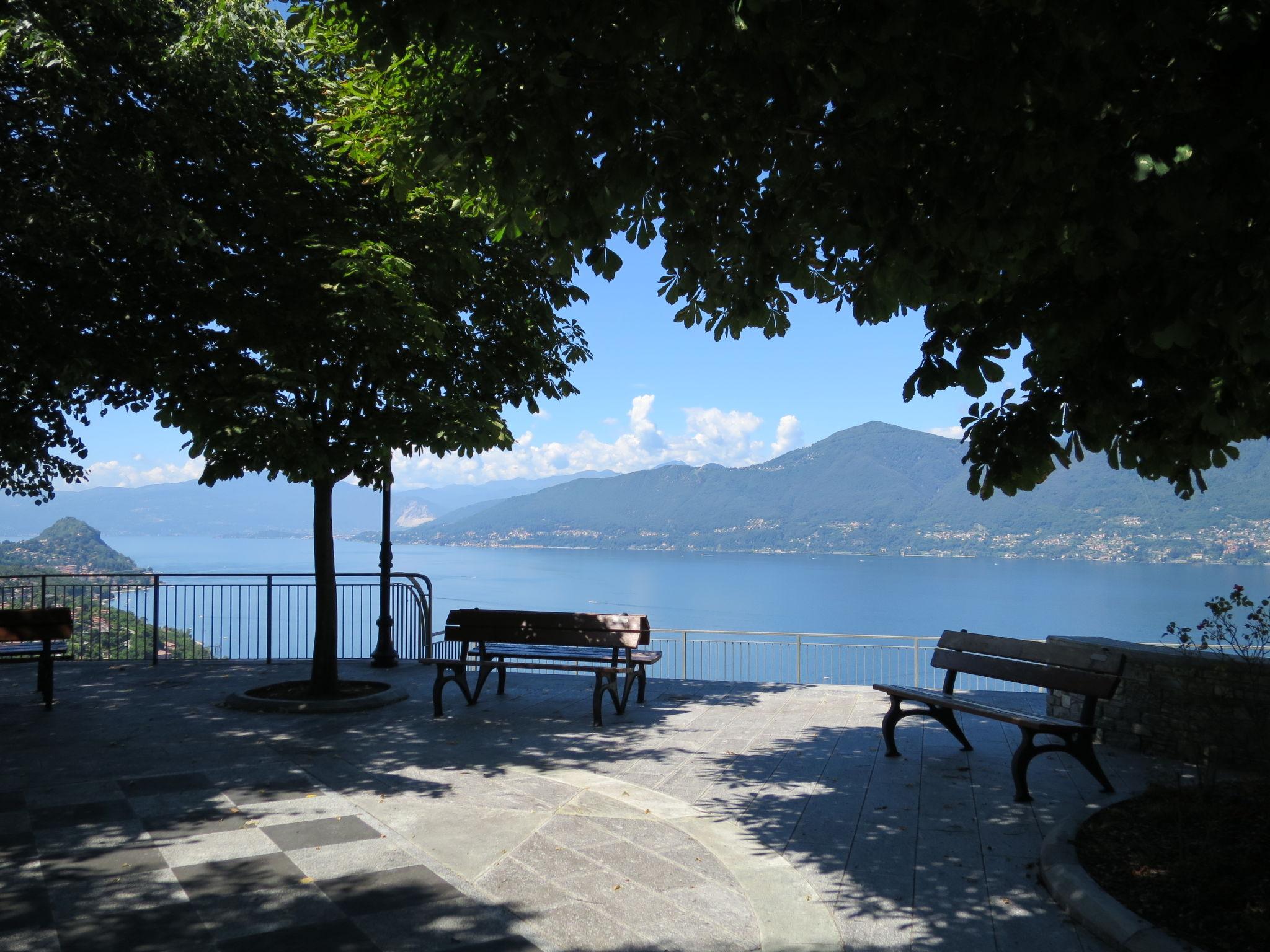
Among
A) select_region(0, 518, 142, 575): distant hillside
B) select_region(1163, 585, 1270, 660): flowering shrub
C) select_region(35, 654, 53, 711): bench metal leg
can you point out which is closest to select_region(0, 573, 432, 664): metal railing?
select_region(35, 654, 53, 711): bench metal leg

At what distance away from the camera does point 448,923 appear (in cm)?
391

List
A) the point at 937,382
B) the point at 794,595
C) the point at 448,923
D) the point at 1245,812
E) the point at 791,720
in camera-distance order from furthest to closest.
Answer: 1. the point at 794,595
2. the point at 791,720
3. the point at 1245,812
4. the point at 937,382
5. the point at 448,923

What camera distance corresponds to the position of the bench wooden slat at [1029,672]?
19.6ft

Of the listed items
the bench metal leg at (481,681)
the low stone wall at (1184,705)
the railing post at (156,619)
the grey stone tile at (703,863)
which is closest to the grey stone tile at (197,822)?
the grey stone tile at (703,863)

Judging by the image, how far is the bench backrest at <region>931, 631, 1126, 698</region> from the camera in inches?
237

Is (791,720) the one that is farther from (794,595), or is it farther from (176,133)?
(794,595)

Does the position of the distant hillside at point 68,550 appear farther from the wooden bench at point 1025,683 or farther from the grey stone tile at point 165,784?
the wooden bench at point 1025,683

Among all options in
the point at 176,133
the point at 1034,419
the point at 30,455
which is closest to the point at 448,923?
the point at 1034,419

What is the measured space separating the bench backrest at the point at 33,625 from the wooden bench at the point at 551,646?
11.5 feet

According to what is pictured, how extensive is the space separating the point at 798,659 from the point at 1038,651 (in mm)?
6316

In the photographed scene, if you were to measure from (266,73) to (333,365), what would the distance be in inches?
111

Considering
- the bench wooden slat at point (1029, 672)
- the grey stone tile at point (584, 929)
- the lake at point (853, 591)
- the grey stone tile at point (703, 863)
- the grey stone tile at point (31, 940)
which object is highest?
the bench wooden slat at point (1029, 672)

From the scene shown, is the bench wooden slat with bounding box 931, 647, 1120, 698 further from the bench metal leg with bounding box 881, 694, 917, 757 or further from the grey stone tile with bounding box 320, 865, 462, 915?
the grey stone tile with bounding box 320, 865, 462, 915

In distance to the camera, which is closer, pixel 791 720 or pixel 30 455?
pixel 791 720
